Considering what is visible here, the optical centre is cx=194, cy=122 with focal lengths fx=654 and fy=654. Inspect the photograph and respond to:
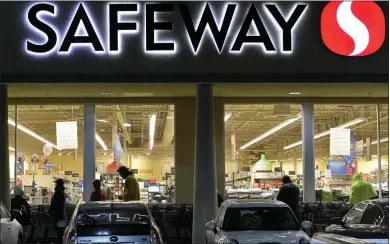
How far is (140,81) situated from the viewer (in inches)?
627

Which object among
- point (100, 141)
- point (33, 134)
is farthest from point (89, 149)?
point (33, 134)

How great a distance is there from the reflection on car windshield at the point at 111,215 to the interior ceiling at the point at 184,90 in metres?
5.76

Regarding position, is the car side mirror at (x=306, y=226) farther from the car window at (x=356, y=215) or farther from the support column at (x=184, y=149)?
the support column at (x=184, y=149)

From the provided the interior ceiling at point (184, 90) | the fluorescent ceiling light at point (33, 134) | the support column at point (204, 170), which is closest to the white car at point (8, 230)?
the interior ceiling at point (184, 90)

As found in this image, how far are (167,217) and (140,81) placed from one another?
4.15 m

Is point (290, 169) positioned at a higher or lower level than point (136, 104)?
lower

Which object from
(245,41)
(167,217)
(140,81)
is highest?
(245,41)

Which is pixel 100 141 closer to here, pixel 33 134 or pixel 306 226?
pixel 33 134

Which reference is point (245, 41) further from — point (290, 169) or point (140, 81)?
point (290, 169)

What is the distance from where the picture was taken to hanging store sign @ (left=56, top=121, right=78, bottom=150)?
19484mm

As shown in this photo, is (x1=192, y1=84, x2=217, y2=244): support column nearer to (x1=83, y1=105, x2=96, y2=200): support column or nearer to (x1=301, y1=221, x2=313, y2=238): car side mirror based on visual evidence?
(x1=83, y1=105, x2=96, y2=200): support column

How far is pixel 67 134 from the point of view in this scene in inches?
773

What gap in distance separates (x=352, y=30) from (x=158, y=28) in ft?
15.8

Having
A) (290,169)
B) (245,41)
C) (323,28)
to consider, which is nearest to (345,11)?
(323,28)
